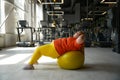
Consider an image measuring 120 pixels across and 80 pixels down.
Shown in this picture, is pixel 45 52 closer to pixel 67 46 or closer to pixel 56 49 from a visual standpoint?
pixel 56 49

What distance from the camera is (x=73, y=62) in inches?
148

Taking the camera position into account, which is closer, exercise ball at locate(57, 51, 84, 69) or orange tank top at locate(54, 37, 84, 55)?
exercise ball at locate(57, 51, 84, 69)

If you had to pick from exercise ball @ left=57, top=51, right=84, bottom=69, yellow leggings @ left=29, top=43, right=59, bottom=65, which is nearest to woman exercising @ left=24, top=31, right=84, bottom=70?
yellow leggings @ left=29, top=43, right=59, bottom=65

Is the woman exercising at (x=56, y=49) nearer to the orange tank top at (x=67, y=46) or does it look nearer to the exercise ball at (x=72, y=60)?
the orange tank top at (x=67, y=46)

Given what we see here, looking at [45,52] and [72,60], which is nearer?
[72,60]

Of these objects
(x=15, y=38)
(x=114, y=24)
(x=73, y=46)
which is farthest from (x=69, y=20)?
(x=73, y=46)

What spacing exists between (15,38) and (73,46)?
7.77 metres

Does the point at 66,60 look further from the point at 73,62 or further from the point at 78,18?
the point at 78,18

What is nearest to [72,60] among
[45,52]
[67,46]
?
[67,46]

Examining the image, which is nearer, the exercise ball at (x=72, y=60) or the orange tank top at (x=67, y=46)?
the exercise ball at (x=72, y=60)

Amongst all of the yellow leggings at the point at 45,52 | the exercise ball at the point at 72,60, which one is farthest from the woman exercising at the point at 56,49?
the exercise ball at the point at 72,60

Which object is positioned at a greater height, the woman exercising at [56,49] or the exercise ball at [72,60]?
the woman exercising at [56,49]

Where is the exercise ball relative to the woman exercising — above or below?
below

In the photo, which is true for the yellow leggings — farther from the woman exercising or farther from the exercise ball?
the exercise ball
